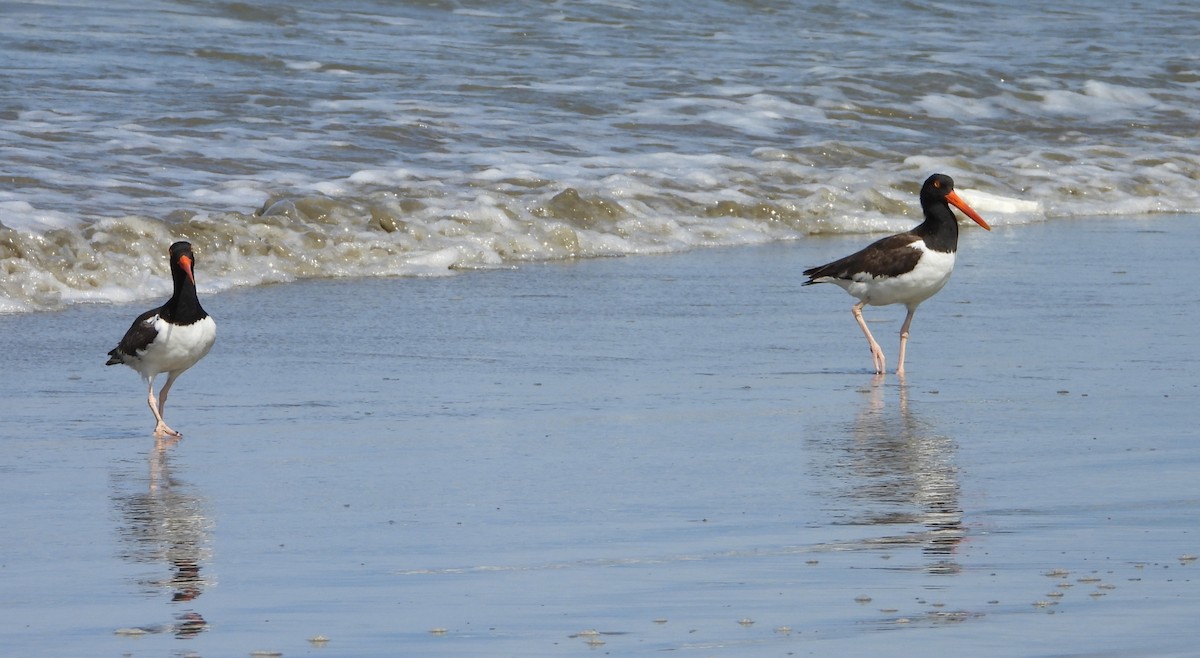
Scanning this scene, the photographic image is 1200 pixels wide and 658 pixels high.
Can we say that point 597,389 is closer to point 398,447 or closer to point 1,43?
point 398,447

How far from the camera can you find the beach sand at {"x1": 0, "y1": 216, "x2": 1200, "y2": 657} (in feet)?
13.3

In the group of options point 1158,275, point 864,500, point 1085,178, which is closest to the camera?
point 864,500

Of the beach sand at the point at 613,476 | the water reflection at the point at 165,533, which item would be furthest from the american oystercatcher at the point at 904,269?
the water reflection at the point at 165,533

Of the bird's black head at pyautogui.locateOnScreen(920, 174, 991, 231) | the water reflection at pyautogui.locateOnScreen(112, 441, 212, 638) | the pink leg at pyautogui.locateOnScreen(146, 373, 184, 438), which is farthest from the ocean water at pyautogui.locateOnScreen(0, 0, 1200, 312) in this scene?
the water reflection at pyautogui.locateOnScreen(112, 441, 212, 638)

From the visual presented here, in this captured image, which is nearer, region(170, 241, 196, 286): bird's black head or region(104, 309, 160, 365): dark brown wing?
region(104, 309, 160, 365): dark brown wing

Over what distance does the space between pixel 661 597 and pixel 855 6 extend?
2133cm

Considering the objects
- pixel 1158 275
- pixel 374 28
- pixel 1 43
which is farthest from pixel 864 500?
pixel 374 28

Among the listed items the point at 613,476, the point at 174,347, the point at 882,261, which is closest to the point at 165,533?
the point at 613,476

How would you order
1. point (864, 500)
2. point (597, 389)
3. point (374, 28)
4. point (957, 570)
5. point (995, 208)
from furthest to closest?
point (374, 28)
point (995, 208)
point (597, 389)
point (864, 500)
point (957, 570)

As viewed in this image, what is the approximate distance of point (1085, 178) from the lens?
557 inches

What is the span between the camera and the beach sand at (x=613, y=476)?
4.05 m

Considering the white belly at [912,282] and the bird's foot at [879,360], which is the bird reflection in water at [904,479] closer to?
the bird's foot at [879,360]

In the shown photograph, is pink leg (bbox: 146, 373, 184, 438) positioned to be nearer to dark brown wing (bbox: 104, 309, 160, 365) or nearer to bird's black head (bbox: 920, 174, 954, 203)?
dark brown wing (bbox: 104, 309, 160, 365)

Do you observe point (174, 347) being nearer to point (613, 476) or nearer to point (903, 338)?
point (613, 476)
